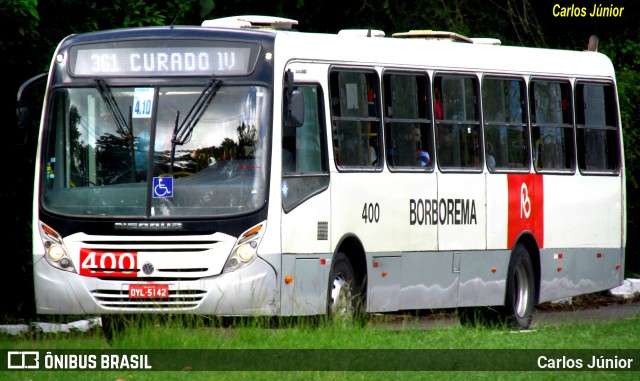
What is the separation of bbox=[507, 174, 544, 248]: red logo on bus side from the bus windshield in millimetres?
4917

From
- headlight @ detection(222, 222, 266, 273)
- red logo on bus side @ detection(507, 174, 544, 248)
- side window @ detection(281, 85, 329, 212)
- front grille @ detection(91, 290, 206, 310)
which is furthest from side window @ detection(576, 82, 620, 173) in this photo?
front grille @ detection(91, 290, 206, 310)

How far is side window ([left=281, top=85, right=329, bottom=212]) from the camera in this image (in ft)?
44.7

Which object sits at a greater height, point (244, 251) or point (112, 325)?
point (244, 251)

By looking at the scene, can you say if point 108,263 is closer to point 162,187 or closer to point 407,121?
point 162,187

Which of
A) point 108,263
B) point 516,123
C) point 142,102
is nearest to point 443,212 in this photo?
point 516,123

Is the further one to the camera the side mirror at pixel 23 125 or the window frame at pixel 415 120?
the window frame at pixel 415 120

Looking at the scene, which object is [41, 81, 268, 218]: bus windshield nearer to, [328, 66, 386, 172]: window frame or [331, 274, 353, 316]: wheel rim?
[328, 66, 386, 172]: window frame

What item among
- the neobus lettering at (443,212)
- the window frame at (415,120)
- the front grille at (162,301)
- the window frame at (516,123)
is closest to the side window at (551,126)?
the window frame at (516,123)

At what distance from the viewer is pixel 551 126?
18375mm

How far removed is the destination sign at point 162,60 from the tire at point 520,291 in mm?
5334

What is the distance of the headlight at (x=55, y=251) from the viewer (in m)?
13.5

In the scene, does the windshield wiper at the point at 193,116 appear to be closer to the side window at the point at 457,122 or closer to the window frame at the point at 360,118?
the window frame at the point at 360,118

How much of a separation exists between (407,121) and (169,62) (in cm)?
314

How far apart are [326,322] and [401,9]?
378 inches
